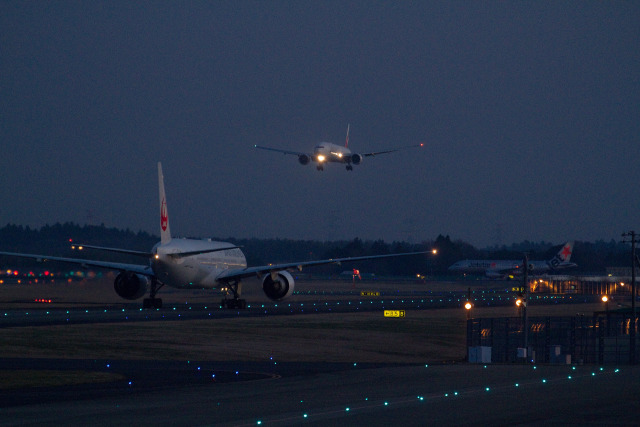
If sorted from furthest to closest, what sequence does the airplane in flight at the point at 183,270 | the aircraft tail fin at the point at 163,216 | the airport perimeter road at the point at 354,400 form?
the aircraft tail fin at the point at 163,216 → the airplane in flight at the point at 183,270 → the airport perimeter road at the point at 354,400

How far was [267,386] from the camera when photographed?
84.1ft

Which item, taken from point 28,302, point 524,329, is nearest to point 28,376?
point 524,329

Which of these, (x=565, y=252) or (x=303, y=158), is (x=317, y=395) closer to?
(x=303, y=158)

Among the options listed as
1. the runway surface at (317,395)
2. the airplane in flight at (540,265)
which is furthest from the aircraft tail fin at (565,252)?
the runway surface at (317,395)

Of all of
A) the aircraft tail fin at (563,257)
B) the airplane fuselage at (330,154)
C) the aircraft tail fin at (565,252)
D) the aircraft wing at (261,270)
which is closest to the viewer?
the aircraft wing at (261,270)

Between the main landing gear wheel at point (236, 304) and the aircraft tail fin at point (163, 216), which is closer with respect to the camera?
the aircraft tail fin at point (163, 216)

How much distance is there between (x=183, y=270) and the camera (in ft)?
197

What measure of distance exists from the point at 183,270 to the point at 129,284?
15.8ft

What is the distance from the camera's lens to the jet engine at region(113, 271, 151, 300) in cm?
6272

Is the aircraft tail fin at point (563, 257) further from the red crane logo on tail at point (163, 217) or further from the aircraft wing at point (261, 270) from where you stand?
the red crane logo on tail at point (163, 217)

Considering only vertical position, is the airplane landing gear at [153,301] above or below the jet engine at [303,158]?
below

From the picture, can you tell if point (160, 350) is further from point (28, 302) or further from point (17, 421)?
point (28, 302)

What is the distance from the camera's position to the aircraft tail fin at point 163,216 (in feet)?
198

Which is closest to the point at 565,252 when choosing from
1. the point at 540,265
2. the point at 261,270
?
the point at 540,265
